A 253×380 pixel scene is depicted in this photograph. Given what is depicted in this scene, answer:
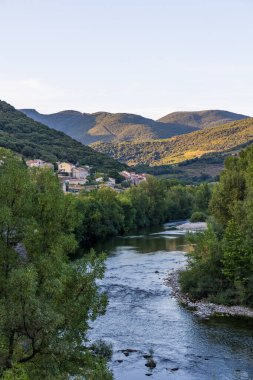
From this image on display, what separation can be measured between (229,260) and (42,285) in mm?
22700

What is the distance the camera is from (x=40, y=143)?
500 feet

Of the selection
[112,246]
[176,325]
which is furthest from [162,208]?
[176,325]

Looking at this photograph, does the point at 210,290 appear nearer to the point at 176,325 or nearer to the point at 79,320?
the point at 176,325

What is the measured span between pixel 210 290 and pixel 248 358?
1187 cm

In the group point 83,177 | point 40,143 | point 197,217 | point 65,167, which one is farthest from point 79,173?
point 197,217

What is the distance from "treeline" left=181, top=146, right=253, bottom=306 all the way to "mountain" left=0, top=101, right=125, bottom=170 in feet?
295

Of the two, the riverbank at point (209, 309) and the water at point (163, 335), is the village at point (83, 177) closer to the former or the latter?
the water at point (163, 335)

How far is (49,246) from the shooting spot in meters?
15.3

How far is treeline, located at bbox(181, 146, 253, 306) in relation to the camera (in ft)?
110

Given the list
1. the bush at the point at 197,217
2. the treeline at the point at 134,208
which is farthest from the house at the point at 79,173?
the bush at the point at 197,217

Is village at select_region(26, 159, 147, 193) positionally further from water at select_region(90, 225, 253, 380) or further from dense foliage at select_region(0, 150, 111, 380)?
dense foliage at select_region(0, 150, 111, 380)

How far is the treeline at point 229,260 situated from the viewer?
33.6m

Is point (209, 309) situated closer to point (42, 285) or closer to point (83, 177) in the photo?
point (42, 285)

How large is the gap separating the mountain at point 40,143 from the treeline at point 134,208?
36.8m
